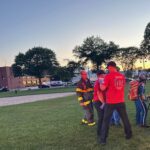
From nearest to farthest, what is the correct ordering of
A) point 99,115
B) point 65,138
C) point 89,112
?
point 99,115
point 65,138
point 89,112

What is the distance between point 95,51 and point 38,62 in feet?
51.8

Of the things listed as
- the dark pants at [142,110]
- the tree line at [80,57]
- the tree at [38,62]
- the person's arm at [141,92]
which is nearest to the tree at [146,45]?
the tree line at [80,57]

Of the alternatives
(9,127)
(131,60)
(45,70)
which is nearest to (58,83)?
(45,70)

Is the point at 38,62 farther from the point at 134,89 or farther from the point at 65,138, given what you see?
the point at 65,138

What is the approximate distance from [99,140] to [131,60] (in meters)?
95.0

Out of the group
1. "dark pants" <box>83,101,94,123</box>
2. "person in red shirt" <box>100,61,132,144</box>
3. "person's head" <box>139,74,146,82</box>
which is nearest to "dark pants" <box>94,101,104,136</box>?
"person in red shirt" <box>100,61,132,144</box>

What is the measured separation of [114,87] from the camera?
8.93 m

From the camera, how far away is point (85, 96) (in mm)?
12242

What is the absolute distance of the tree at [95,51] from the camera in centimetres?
9850

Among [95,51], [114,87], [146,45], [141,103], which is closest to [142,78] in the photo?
[141,103]

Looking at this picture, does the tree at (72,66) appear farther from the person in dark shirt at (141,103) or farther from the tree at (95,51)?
the person in dark shirt at (141,103)

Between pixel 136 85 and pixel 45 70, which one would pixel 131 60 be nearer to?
pixel 45 70

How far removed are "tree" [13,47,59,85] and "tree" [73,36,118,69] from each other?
23.7 feet

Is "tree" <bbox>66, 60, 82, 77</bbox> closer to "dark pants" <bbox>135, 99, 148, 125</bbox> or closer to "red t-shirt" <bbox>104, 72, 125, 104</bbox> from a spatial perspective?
"dark pants" <bbox>135, 99, 148, 125</bbox>
